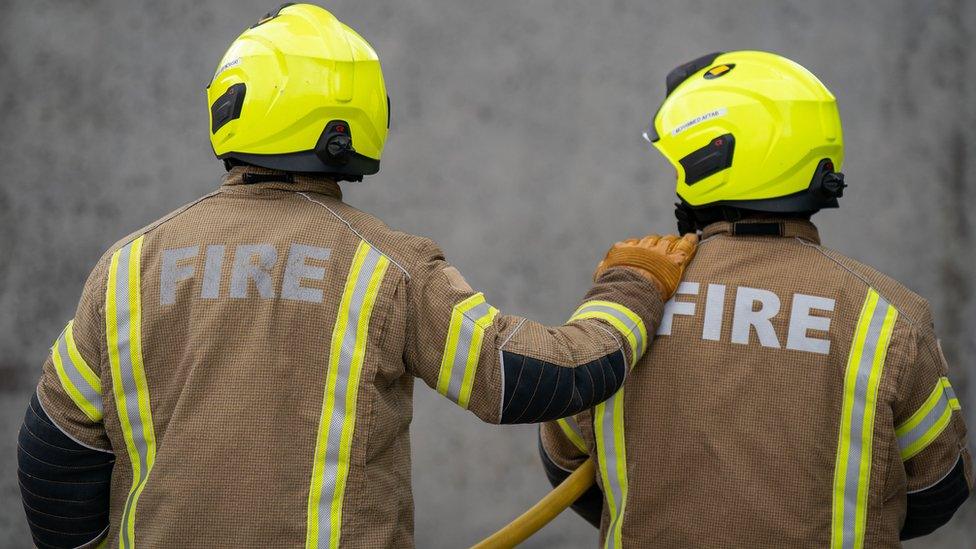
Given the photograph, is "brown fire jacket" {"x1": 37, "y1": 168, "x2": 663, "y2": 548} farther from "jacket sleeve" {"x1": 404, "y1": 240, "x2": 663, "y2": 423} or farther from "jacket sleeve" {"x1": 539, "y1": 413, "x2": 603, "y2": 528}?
"jacket sleeve" {"x1": 539, "y1": 413, "x2": 603, "y2": 528}

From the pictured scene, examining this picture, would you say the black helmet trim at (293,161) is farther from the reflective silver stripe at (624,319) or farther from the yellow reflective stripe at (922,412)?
the yellow reflective stripe at (922,412)

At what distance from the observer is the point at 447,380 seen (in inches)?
84.0

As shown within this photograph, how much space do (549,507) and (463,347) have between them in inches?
30.8

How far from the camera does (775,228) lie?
2.44 metres

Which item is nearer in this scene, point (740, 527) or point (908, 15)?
point (740, 527)

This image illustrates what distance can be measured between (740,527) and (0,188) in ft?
11.4

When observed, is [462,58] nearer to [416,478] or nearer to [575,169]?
[575,169]

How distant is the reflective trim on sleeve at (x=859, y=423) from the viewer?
228 cm

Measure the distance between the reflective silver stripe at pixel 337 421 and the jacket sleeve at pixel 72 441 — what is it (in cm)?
50

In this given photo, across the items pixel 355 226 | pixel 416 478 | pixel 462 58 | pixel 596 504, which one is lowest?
pixel 416 478

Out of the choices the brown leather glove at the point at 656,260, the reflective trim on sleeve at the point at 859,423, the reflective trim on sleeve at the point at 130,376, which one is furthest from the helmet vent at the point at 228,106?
the reflective trim on sleeve at the point at 859,423

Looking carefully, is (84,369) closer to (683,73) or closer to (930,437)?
(683,73)

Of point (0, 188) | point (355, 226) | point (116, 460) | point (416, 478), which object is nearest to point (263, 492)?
point (116, 460)

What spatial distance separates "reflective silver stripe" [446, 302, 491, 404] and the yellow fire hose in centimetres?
65
